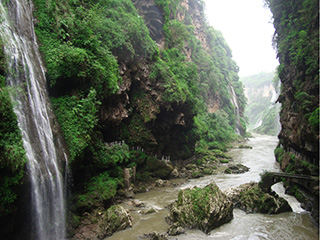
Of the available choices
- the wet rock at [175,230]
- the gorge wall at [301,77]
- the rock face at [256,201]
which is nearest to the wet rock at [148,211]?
the wet rock at [175,230]

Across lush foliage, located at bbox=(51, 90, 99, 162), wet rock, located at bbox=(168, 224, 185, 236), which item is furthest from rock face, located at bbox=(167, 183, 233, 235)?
lush foliage, located at bbox=(51, 90, 99, 162)

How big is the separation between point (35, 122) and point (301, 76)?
17563 mm

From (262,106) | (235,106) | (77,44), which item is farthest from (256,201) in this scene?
(262,106)

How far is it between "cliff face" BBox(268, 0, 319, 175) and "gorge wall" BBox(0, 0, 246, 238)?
8.84 m

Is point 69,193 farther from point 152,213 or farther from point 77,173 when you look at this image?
point 152,213

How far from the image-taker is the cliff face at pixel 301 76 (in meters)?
12.7

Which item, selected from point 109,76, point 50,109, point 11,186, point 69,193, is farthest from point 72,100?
point 11,186

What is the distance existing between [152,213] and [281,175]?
299 inches

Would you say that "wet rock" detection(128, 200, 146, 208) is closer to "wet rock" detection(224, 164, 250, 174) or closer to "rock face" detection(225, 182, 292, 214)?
"rock face" detection(225, 182, 292, 214)

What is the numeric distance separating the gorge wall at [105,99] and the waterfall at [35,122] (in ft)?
1.55

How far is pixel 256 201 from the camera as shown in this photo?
12281 millimetres

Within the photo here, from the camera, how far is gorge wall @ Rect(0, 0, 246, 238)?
7.78m

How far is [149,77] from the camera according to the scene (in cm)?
1889

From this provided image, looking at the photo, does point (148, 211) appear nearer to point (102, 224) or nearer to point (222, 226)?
point (102, 224)
